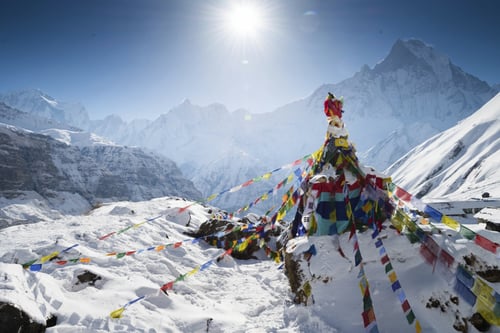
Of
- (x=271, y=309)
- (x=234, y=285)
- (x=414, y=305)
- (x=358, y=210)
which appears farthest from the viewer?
(x=234, y=285)

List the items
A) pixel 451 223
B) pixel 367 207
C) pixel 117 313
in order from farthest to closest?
1. pixel 367 207
2. pixel 117 313
3. pixel 451 223

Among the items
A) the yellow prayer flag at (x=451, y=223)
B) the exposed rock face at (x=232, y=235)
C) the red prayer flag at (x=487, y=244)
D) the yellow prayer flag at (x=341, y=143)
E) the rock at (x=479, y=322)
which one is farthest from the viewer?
the exposed rock face at (x=232, y=235)

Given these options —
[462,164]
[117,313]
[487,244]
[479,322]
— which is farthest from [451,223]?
[462,164]

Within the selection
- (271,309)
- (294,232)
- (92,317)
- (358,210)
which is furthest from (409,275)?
(92,317)

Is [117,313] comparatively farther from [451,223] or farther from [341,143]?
[341,143]

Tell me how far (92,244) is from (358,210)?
10.5 m

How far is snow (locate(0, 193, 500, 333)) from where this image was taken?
6230 mm

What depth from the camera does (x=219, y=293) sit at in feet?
33.7

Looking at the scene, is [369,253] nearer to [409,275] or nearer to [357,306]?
[409,275]

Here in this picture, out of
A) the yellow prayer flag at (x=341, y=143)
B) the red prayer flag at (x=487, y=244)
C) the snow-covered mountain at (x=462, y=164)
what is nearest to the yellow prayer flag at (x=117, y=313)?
the red prayer flag at (x=487, y=244)

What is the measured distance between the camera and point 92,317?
6320mm

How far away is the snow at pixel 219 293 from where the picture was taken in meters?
6.23

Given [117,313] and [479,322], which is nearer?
[479,322]

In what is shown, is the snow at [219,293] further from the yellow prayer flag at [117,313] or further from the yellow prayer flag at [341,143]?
the yellow prayer flag at [341,143]
